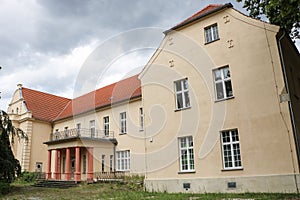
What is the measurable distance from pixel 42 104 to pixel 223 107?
2501cm

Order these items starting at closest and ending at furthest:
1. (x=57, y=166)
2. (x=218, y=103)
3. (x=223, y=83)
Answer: (x=218, y=103)
(x=223, y=83)
(x=57, y=166)

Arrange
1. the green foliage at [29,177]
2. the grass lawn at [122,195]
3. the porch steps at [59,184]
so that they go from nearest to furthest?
1. the grass lawn at [122,195]
2. the porch steps at [59,184]
3. the green foliage at [29,177]

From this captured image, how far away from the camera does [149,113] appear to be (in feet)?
55.7

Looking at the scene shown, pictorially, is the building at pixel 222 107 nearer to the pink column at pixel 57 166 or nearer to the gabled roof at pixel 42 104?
the pink column at pixel 57 166

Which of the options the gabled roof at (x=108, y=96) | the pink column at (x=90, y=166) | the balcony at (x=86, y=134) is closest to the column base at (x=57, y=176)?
the balcony at (x=86, y=134)

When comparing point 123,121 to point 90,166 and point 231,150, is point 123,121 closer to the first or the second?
point 90,166

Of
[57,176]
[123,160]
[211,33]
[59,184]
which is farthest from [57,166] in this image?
[211,33]

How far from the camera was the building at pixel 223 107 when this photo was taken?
11.9 metres

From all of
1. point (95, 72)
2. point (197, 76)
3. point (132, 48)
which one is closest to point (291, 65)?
point (197, 76)

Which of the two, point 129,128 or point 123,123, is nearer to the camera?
point 129,128

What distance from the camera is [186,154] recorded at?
48.3ft

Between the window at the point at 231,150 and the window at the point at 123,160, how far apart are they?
399 inches

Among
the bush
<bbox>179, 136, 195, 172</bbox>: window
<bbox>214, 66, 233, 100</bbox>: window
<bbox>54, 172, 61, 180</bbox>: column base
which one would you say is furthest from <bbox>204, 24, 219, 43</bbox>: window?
<bbox>54, 172, 61, 180</bbox>: column base

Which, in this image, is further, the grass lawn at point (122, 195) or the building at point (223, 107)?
the building at point (223, 107)
